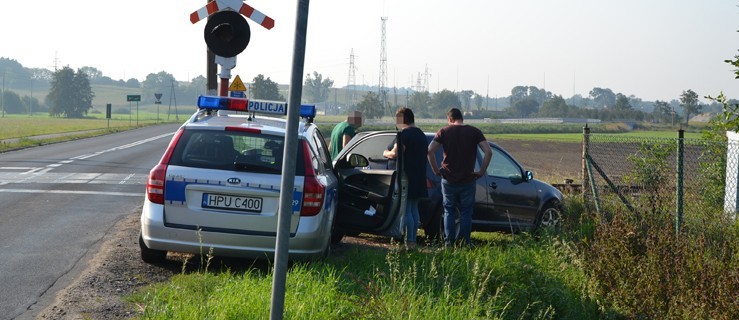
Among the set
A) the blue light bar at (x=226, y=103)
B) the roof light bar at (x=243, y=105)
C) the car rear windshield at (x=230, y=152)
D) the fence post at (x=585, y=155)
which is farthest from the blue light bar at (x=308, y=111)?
the fence post at (x=585, y=155)

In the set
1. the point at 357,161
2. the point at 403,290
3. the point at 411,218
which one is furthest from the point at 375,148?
the point at 403,290

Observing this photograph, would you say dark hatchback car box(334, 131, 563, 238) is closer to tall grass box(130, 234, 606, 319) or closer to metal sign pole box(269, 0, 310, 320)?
tall grass box(130, 234, 606, 319)

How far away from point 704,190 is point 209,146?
8545 millimetres

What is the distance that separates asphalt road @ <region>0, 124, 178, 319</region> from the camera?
7805 millimetres

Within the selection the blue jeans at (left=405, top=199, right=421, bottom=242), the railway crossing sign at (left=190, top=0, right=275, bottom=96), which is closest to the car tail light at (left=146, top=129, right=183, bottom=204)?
the blue jeans at (left=405, top=199, right=421, bottom=242)

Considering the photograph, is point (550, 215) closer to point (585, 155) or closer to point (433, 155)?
point (585, 155)

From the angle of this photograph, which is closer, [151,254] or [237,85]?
[151,254]

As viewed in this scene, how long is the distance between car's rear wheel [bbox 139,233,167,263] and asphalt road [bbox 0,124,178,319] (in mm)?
597

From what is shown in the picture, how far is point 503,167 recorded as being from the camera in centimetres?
1241

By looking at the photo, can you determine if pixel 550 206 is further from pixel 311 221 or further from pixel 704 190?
pixel 311 221

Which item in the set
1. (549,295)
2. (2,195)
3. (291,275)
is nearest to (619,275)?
(549,295)

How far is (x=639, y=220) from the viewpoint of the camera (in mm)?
10469

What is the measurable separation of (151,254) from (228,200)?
1098mm

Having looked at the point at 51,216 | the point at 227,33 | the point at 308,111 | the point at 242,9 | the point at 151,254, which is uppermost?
the point at 242,9
